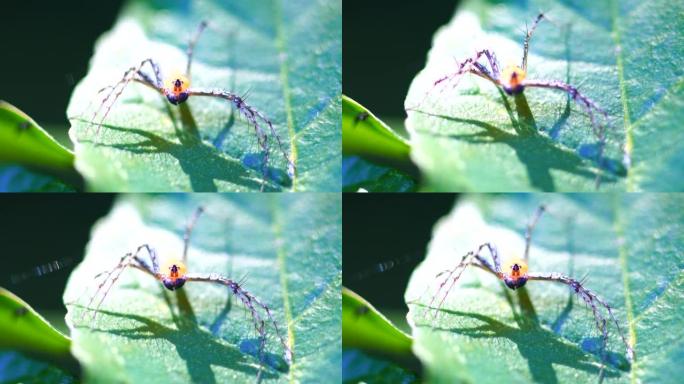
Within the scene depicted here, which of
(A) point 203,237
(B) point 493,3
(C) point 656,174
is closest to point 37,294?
(A) point 203,237

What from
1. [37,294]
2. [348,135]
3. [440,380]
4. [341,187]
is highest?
[348,135]

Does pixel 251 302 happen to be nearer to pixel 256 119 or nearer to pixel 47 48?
pixel 256 119

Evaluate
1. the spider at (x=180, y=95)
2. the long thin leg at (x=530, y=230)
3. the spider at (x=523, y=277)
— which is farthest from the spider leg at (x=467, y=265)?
the spider at (x=180, y=95)

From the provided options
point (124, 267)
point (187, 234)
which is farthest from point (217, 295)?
point (124, 267)

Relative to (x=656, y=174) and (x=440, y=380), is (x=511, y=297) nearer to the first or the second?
(x=440, y=380)

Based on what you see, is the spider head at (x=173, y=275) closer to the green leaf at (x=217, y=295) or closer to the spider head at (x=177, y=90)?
the green leaf at (x=217, y=295)

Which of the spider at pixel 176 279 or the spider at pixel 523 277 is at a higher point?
the spider at pixel 523 277

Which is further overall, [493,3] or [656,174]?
[493,3]
